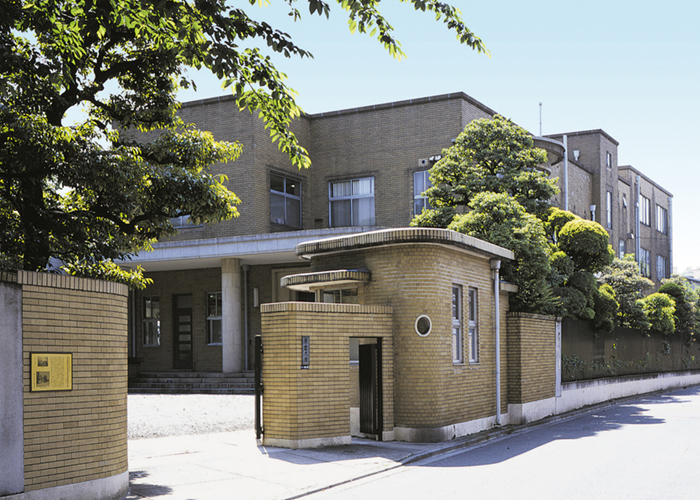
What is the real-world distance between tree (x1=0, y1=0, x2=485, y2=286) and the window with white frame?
50807 mm

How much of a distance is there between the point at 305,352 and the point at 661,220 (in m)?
53.1

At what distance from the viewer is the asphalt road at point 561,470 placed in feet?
28.4

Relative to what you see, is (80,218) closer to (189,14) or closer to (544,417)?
(189,14)

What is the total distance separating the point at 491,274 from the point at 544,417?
4308 mm

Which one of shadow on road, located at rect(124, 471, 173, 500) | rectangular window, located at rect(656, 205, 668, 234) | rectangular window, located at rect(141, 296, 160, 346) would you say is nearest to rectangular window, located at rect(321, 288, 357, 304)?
shadow on road, located at rect(124, 471, 173, 500)

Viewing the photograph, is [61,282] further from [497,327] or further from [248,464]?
[497,327]

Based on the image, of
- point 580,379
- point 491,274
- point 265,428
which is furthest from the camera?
point 580,379

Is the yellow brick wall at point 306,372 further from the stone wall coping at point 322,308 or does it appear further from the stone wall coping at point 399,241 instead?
the stone wall coping at point 399,241

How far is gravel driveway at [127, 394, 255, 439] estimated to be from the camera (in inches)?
578

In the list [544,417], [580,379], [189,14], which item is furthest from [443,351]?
[580,379]

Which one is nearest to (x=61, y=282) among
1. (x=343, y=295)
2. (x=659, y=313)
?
(x=343, y=295)

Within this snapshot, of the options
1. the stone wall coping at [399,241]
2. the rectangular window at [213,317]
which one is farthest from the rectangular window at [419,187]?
the stone wall coping at [399,241]

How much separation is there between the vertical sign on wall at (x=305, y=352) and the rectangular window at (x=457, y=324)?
3519 millimetres

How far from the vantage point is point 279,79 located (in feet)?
28.4
